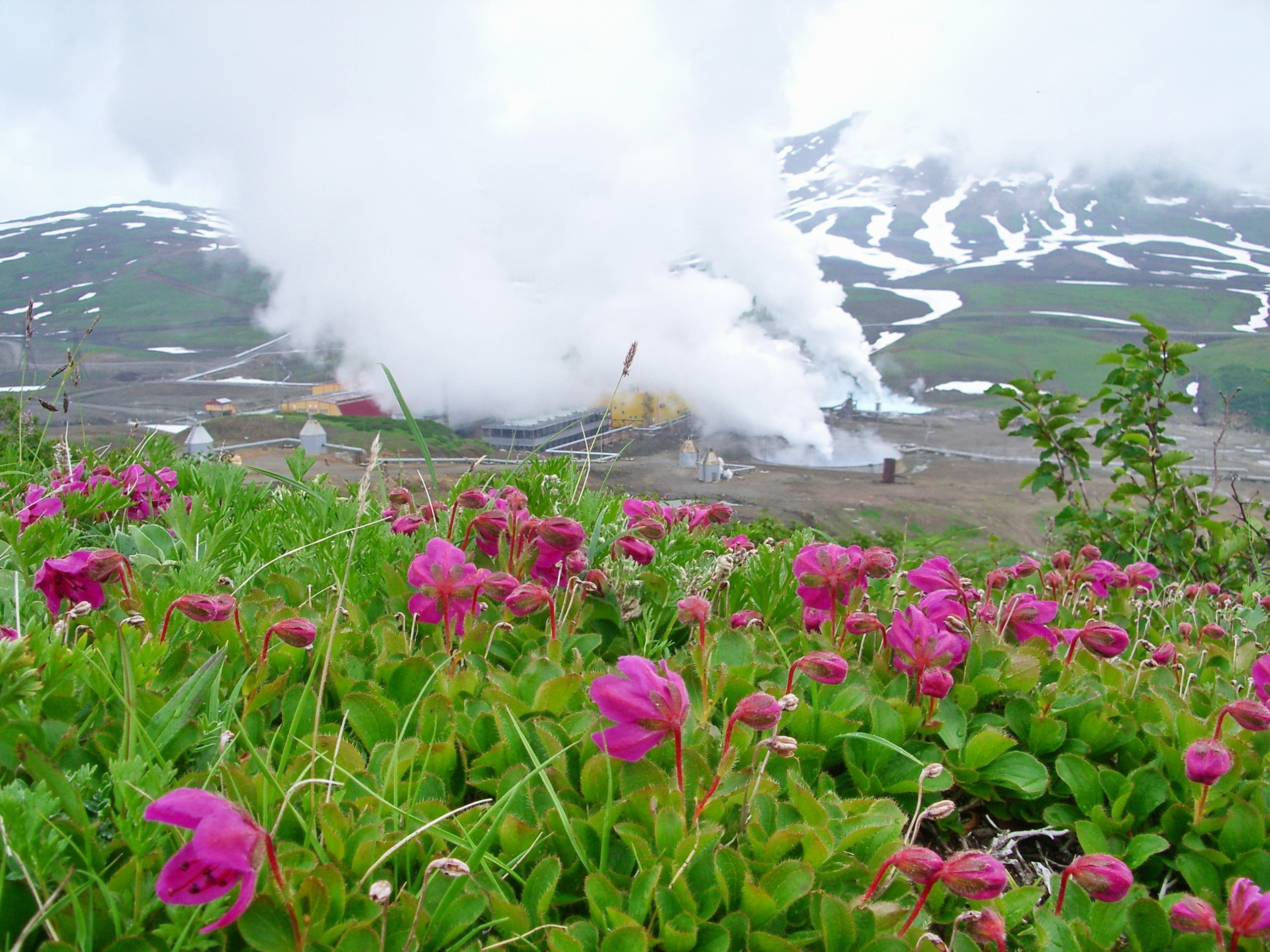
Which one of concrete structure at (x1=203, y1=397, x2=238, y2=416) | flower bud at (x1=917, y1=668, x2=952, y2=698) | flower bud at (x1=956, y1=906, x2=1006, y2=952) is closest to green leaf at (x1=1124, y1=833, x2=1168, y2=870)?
flower bud at (x1=917, y1=668, x2=952, y2=698)

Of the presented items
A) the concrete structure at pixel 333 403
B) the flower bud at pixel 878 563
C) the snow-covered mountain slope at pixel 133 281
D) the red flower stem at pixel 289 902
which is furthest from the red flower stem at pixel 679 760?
the snow-covered mountain slope at pixel 133 281

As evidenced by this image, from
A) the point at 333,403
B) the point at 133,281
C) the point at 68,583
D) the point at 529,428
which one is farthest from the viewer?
the point at 133,281

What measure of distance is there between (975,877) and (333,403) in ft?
98.0

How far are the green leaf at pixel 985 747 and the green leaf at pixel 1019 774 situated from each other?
1 centimetres

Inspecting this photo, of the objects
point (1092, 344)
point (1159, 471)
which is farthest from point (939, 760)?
point (1092, 344)

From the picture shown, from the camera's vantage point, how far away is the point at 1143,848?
47.9 inches

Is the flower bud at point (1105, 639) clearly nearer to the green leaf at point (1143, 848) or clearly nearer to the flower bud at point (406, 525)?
the green leaf at point (1143, 848)

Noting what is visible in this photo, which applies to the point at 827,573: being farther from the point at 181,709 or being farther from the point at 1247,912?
the point at 181,709

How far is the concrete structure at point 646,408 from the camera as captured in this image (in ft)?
90.0

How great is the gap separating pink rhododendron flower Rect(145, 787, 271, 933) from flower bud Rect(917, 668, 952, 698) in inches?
39.6

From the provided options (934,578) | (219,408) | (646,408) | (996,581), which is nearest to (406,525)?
(934,578)

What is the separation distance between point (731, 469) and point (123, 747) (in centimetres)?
2375

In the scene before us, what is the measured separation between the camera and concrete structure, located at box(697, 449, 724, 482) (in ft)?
68.3

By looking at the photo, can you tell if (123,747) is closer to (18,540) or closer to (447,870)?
(447,870)
